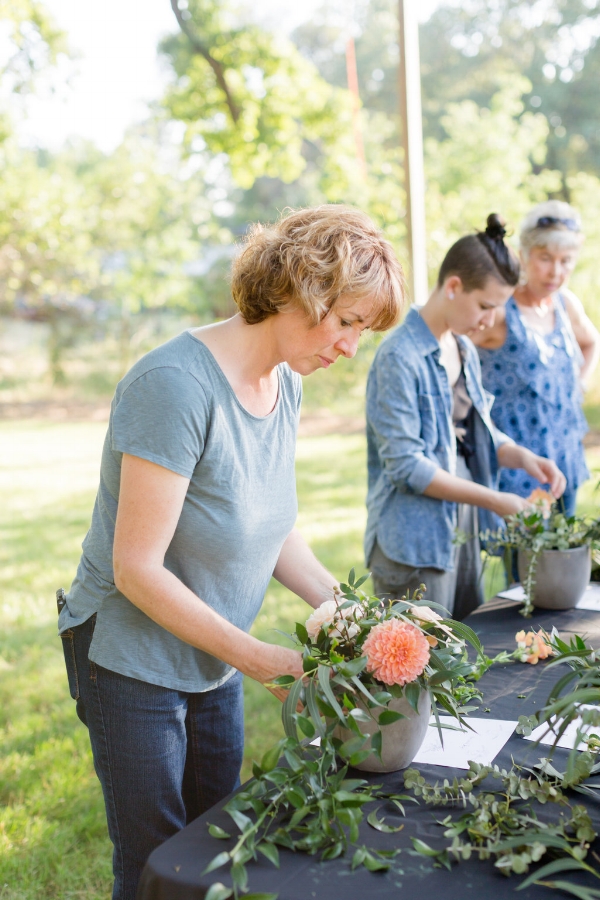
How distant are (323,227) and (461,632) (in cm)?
66

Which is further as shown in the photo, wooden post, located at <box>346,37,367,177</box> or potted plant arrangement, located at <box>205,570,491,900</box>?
wooden post, located at <box>346,37,367,177</box>

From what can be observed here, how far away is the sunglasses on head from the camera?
2.92m

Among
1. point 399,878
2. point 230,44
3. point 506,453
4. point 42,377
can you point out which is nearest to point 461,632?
point 399,878

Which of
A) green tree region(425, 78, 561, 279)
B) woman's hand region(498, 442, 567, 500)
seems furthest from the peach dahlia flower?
green tree region(425, 78, 561, 279)

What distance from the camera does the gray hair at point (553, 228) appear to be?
289 centimetres

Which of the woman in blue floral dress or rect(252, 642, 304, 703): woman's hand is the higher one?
the woman in blue floral dress

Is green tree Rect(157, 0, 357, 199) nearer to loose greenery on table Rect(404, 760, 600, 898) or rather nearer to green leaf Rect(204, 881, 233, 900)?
loose greenery on table Rect(404, 760, 600, 898)

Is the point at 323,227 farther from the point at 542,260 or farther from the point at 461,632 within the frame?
the point at 542,260

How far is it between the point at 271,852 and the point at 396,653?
0.92 feet

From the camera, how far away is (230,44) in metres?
7.38

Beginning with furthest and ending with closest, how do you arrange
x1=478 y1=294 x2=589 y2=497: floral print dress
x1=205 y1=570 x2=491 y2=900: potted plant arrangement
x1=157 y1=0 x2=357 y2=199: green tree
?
x1=157 y1=0 x2=357 y2=199: green tree → x1=478 y1=294 x2=589 y2=497: floral print dress → x1=205 y1=570 x2=491 y2=900: potted plant arrangement

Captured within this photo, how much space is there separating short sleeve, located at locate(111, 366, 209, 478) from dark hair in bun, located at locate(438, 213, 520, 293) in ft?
4.04

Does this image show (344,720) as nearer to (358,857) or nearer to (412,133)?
(358,857)

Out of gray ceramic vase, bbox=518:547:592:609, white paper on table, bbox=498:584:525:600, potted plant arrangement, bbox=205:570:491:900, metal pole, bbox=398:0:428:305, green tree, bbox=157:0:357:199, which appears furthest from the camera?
green tree, bbox=157:0:357:199
